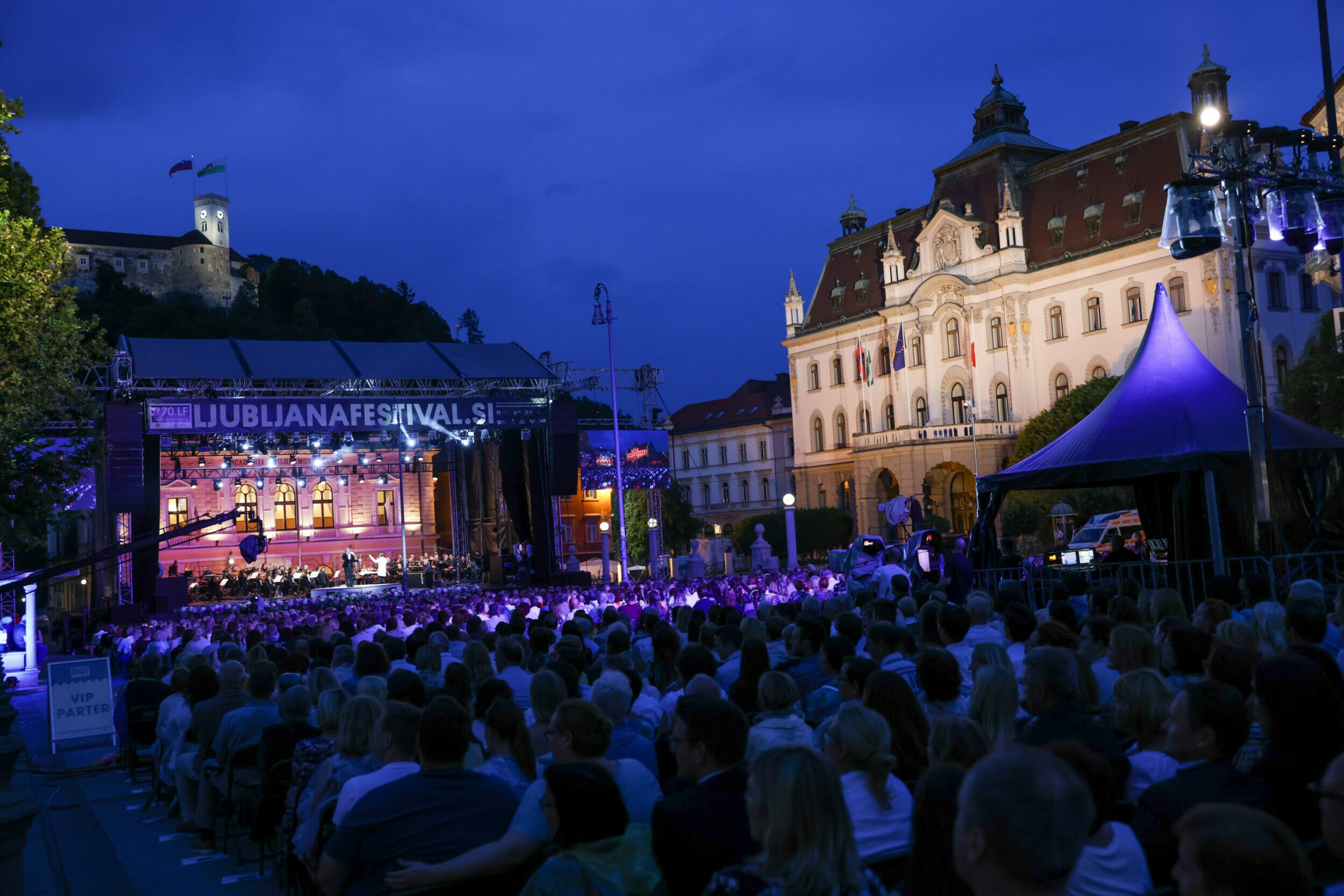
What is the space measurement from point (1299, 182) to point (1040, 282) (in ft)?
132

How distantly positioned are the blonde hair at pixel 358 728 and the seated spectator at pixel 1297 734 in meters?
3.48

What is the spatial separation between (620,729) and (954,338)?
1981 inches

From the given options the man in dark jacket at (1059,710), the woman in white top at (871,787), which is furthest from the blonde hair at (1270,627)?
the woman in white top at (871,787)

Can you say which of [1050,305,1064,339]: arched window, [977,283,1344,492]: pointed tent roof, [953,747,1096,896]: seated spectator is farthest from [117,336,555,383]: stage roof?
[1050,305,1064,339]: arched window

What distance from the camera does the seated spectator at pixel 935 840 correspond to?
8.86ft

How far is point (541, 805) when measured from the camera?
3705 millimetres

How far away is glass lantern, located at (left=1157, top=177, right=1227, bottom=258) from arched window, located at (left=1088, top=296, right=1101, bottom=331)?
38182 mm

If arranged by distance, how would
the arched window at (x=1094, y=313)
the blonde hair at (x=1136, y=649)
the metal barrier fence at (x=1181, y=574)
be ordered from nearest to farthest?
the blonde hair at (x=1136, y=649)
the metal barrier fence at (x=1181, y=574)
the arched window at (x=1094, y=313)

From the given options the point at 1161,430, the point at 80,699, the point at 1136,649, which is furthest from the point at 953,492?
the point at 1136,649

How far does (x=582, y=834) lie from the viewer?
3.45 metres

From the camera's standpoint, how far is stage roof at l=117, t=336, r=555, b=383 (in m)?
26.2

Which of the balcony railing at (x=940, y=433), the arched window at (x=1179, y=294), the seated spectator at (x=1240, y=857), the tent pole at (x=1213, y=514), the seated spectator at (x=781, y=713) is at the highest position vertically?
the arched window at (x=1179, y=294)

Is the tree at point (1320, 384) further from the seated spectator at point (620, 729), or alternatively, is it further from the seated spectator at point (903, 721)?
the seated spectator at point (903, 721)

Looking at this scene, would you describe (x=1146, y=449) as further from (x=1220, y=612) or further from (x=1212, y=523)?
(x=1220, y=612)
